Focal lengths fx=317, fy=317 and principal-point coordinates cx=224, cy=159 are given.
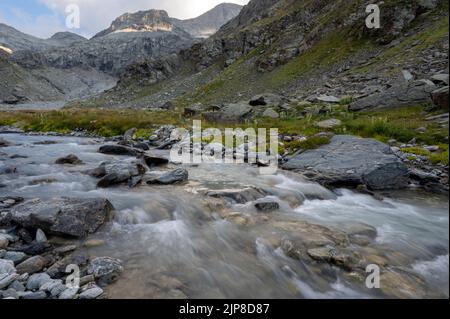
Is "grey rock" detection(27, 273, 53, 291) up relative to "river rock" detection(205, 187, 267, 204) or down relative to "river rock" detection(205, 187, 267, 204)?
down

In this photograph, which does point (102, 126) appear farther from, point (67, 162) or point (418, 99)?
point (418, 99)

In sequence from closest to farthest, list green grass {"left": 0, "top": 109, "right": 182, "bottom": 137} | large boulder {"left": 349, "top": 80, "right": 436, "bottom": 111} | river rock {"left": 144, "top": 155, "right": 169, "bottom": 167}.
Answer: river rock {"left": 144, "top": 155, "right": 169, "bottom": 167}
large boulder {"left": 349, "top": 80, "right": 436, "bottom": 111}
green grass {"left": 0, "top": 109, "right": 182, "bottom": 137}

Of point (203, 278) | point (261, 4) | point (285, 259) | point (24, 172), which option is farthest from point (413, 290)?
point (261, 4)

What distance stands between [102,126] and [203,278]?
26.8 m

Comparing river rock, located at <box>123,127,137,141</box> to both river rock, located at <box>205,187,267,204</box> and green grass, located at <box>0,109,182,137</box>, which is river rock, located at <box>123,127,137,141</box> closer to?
green grass, located at <box>0,109,182,137</box>

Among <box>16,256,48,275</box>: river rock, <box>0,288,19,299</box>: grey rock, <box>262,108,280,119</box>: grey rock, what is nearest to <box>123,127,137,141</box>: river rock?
<box>262,108,280,119</box>: grey rock

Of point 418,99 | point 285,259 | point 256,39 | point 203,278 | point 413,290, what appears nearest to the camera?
point 413,290

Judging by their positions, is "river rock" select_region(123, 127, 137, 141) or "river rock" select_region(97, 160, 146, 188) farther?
"river rock" select_region(123, 127, 137, 141)

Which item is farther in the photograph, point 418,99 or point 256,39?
point 256,39

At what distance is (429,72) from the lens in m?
24.8

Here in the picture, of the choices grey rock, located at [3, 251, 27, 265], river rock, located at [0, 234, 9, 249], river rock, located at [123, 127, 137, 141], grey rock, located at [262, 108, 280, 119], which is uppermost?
grey rock, located at [262, 108, 280, 119]

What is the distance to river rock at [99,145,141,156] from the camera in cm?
1750

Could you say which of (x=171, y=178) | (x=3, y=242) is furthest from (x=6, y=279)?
(x=171, y=178)

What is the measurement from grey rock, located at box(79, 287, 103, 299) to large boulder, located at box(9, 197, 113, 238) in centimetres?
229
